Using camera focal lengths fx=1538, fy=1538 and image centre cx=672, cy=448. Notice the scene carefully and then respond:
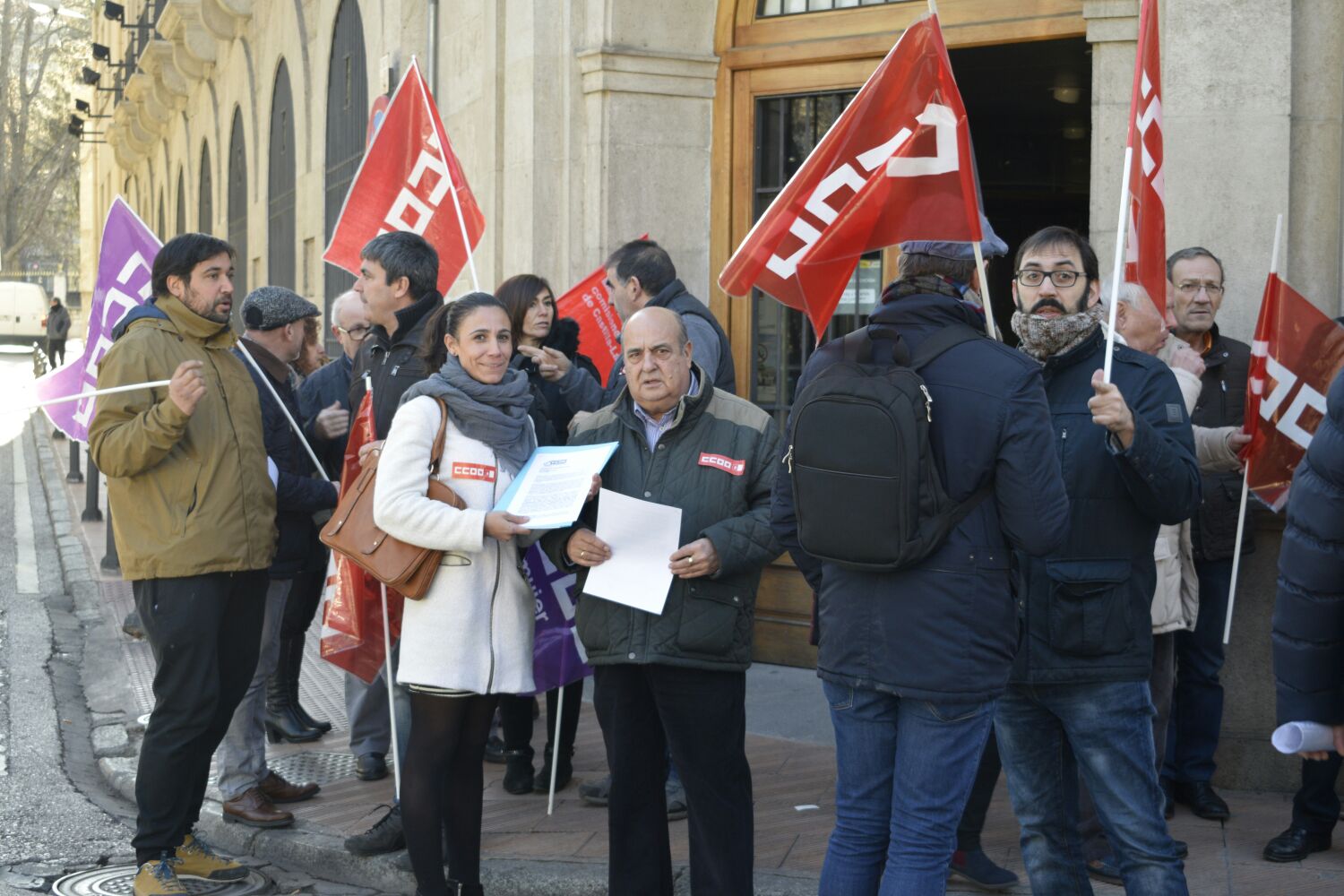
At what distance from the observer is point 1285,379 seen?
17.8ft

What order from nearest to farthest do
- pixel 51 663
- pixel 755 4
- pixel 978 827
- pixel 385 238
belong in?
pixel 978 827, pixel 385 238, pixel 755 4, pixel 51 663

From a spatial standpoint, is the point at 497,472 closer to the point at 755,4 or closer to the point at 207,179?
the point at 755,4

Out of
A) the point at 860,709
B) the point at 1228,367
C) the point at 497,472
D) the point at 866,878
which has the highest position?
the point at 1228,367

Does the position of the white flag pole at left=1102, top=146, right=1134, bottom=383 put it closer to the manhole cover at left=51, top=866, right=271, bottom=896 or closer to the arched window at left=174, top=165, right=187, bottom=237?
the manhole cover at left=51, top=866, right=271, bottom=896

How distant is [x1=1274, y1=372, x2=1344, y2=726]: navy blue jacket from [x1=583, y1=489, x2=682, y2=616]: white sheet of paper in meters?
1.79

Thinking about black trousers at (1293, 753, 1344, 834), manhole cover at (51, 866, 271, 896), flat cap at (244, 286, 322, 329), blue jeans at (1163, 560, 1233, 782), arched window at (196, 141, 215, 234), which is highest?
arched window at (196, 141, 215, 234)

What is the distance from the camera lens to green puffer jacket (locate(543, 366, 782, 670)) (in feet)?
14.1

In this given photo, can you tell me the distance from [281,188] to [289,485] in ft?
45.6

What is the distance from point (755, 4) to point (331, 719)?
4.44m

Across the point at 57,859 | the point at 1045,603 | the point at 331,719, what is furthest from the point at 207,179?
the point at 1045,603

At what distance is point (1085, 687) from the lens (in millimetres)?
3967

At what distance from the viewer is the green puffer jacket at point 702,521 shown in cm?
431

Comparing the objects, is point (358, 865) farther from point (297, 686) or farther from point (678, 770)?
point (297, 686)

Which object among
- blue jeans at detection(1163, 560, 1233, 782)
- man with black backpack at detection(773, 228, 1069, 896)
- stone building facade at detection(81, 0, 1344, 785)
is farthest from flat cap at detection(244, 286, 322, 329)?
blue jeans at detection(1163, 560, 1233, 782)
